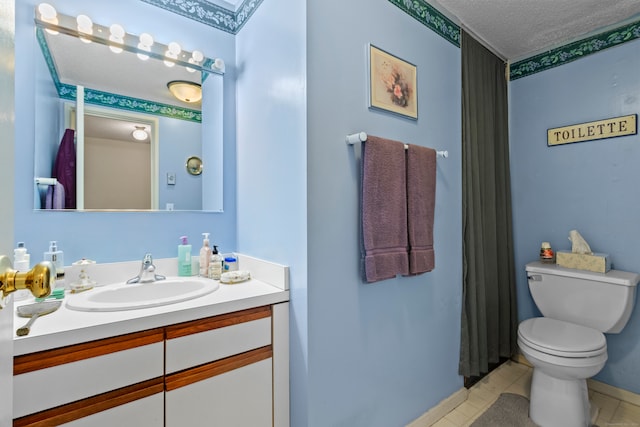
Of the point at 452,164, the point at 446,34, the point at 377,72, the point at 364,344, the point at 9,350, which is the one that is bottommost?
the point at 364,344

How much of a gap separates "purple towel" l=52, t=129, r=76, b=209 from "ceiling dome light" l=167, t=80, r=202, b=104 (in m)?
0.50

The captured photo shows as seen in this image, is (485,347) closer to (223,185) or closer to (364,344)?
(364,344)

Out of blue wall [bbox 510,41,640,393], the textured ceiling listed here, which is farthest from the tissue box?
the textured ceiling

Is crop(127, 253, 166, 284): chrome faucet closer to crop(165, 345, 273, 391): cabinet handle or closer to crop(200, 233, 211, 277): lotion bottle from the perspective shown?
crop(200, 233, 211, 277): lotion bottle

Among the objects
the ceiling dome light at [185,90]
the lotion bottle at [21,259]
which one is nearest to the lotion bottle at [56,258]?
the lotion bottle at [21,259]

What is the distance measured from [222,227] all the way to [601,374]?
2.56 m

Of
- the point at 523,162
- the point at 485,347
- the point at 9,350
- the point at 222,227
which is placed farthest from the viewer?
the point at 523,162

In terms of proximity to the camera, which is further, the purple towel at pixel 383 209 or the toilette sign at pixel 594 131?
the toilette sign at pixel 594 131

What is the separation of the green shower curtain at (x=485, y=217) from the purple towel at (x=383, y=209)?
70cm

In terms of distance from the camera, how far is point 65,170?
1288 millimetres

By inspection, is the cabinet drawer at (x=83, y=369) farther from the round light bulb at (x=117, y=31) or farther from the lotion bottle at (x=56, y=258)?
the round light bulb at (x=117, y=31)

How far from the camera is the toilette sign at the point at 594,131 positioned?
1.80 meters

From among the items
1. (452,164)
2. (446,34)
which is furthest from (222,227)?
(446,34)

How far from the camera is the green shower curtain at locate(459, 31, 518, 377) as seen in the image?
1835 millimetres
